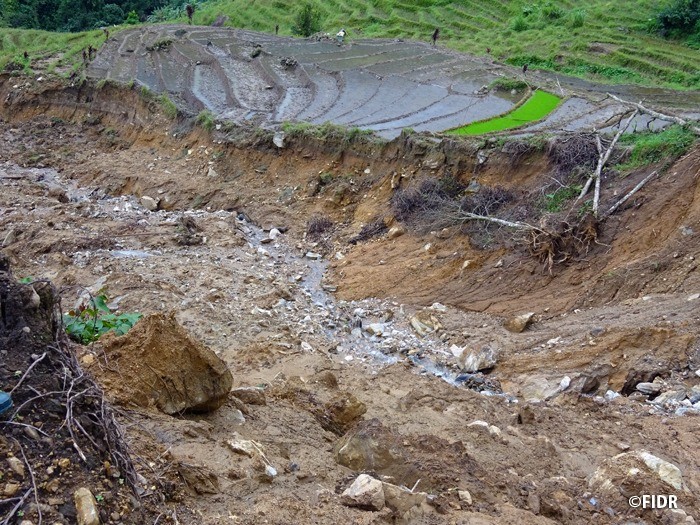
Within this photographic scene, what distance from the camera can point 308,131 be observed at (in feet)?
46.8

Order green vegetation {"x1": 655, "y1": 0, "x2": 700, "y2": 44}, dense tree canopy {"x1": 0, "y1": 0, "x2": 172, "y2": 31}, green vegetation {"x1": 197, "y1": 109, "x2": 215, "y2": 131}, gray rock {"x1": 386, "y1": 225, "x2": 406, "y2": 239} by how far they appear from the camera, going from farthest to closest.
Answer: dense tree canopy {"x1": 0, "y1": 0, "x2": 172, "y2": 31}
green vegetation {"x1": 655, "y1": 0, "x2": 700, "y2": 44}
green vegetation {"x1": 197, "y1": 109, "x2": 215, "y2": 131}
gray rock {"x1": 386, "y1": 225, "x2": 406, "y2": 239}

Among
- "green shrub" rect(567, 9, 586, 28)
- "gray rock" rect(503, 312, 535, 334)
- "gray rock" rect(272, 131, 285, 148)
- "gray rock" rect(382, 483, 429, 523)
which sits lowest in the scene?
"gray rock" rect(503, 312, 535, 334)

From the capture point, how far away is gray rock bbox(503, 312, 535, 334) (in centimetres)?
875

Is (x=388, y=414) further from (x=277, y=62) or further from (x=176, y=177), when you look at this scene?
(x=277, y=62)

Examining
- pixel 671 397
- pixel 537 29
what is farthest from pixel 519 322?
pixel 537 29

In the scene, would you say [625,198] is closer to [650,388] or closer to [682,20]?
[650,388]

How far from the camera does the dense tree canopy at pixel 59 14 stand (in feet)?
112

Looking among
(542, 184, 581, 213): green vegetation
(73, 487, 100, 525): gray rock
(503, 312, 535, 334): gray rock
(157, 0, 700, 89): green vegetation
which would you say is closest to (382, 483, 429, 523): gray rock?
(73, 487, 100, 525): gray rock

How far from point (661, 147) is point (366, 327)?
5.83m

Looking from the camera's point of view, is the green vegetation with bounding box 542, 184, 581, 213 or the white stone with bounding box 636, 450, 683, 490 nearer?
the white stone with bounding box 636, 450, 683, 490

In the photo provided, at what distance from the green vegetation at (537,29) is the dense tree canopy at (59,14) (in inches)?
209

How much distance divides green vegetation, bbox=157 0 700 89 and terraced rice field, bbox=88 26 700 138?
9.41 ft

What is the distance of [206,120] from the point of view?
15742 mm

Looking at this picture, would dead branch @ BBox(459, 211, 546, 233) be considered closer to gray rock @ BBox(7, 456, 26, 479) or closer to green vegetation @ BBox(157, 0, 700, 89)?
gray rock @ BBox(7, 456, 26, 479)
